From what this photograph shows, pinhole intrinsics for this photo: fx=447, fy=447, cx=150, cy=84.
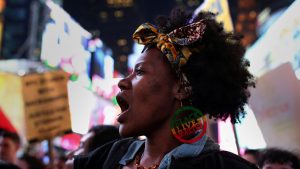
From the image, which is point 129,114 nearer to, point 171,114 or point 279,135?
point 171,114

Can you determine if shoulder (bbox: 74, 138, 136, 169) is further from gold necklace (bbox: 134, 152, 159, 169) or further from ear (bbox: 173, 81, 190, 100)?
ear (bbox: 173, 81, 190, 100)

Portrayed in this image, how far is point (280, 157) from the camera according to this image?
307cm

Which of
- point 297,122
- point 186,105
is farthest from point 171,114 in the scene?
point 297,122

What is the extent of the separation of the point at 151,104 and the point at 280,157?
1.33 metres

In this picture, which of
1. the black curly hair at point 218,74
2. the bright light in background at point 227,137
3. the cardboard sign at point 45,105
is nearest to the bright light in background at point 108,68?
the cardboard sign at point 45,105

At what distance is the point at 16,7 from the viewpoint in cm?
6281

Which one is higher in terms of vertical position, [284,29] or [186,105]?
[284,29]

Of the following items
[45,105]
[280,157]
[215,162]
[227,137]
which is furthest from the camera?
[45,105]

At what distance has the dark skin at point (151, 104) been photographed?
7.06ft

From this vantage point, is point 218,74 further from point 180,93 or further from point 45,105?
point 45,105

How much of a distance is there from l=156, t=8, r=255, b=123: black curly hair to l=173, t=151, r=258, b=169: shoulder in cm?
29

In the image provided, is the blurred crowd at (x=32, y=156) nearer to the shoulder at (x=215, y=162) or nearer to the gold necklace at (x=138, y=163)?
the gold necklace at (x=138, y=163)

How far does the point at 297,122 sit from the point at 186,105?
0.73m

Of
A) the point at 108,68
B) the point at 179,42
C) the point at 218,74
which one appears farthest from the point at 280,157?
the point at 108,68
